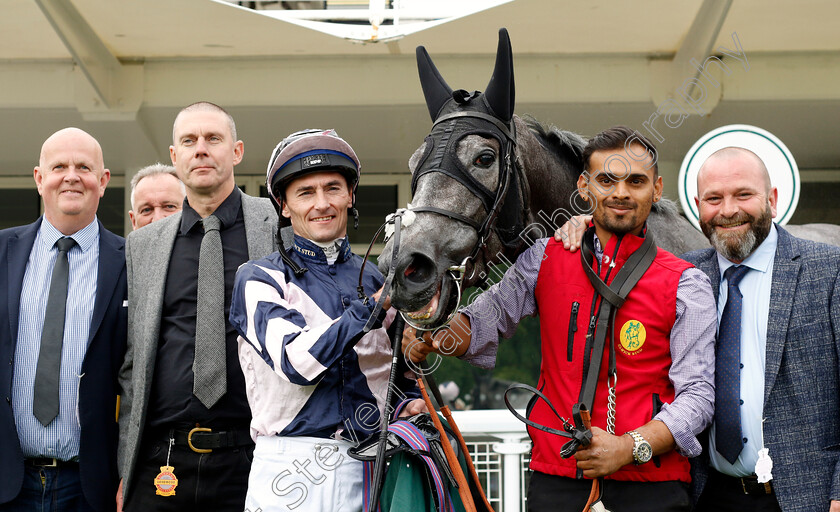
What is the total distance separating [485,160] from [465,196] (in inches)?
5.4

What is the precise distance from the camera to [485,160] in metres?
2.20

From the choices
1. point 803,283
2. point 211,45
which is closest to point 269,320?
point 803,283

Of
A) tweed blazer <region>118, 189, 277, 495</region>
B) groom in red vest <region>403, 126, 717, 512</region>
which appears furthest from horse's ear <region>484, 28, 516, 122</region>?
tweed blazer <region>118, 189, 277, 495</region>

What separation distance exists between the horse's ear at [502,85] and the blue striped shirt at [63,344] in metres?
1.54

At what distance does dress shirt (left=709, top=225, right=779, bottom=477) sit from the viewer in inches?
83.8

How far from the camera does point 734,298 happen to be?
2.25 meters

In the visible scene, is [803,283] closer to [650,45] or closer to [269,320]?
[269,320]

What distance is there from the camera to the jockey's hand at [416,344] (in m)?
2.11

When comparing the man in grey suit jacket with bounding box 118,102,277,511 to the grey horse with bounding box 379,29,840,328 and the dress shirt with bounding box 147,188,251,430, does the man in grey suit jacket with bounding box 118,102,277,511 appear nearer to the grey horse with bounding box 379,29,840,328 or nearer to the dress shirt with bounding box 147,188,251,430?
the dress shirt with bounding box 147,188,251,430

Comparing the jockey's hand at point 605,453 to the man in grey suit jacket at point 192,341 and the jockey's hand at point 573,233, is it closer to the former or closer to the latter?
the jockey's hand at point 573,233

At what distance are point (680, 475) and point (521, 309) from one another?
60 cm

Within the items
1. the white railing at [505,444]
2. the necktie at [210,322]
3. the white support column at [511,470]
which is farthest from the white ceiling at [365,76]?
the necktie at [210,322]

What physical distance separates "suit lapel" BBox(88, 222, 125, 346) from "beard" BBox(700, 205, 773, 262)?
1.98m

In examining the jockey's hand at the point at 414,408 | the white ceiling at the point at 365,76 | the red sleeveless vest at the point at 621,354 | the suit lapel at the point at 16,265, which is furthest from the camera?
the white ceiling at the point at 365,76
